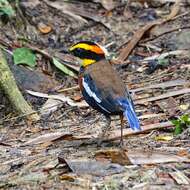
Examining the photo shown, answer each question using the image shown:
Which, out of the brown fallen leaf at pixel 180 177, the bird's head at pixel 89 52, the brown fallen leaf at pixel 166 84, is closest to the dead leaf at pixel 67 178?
the brown fallen leaf at pixel 180 177

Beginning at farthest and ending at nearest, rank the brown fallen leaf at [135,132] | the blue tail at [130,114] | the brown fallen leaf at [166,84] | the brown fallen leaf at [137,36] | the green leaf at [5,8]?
the green leaf at [5,8]
the brown fallen leaf at [137,36]
the brown fallen leaf at [166,84]
the brown fallen leaf at [135,132]
the blue tail at [130,114]

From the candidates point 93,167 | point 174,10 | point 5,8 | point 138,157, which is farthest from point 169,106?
point 174,10

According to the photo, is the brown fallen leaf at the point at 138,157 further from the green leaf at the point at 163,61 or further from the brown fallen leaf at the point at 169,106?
the green leaf at the point at 163,61

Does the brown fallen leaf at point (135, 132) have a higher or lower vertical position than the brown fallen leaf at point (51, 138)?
lower

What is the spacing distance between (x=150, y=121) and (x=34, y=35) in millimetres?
3536

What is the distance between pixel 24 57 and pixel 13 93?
1.39 m

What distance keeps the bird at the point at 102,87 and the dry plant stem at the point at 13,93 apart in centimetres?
128

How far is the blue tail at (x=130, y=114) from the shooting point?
232 inches

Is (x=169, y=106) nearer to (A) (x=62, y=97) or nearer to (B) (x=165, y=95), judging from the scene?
(B) (x=165, y=95)

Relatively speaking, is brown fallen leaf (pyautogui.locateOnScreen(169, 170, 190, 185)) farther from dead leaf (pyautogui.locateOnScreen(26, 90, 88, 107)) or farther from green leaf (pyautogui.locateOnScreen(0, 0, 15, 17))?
green leaf (pyautogui.locateOnScreen(0, 0, 15, 17))

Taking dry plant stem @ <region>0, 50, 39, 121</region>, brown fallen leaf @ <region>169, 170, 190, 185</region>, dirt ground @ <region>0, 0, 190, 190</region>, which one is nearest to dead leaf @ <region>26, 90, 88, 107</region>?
dirt ground @ <region>0, 0, 190, 190</region>

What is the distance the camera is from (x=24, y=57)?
29.7 ft

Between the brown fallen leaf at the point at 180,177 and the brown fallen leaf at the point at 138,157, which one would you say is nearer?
the brown fallen leaf at the point at 180,177

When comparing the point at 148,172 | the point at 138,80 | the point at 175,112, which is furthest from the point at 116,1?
the point at 148,172
